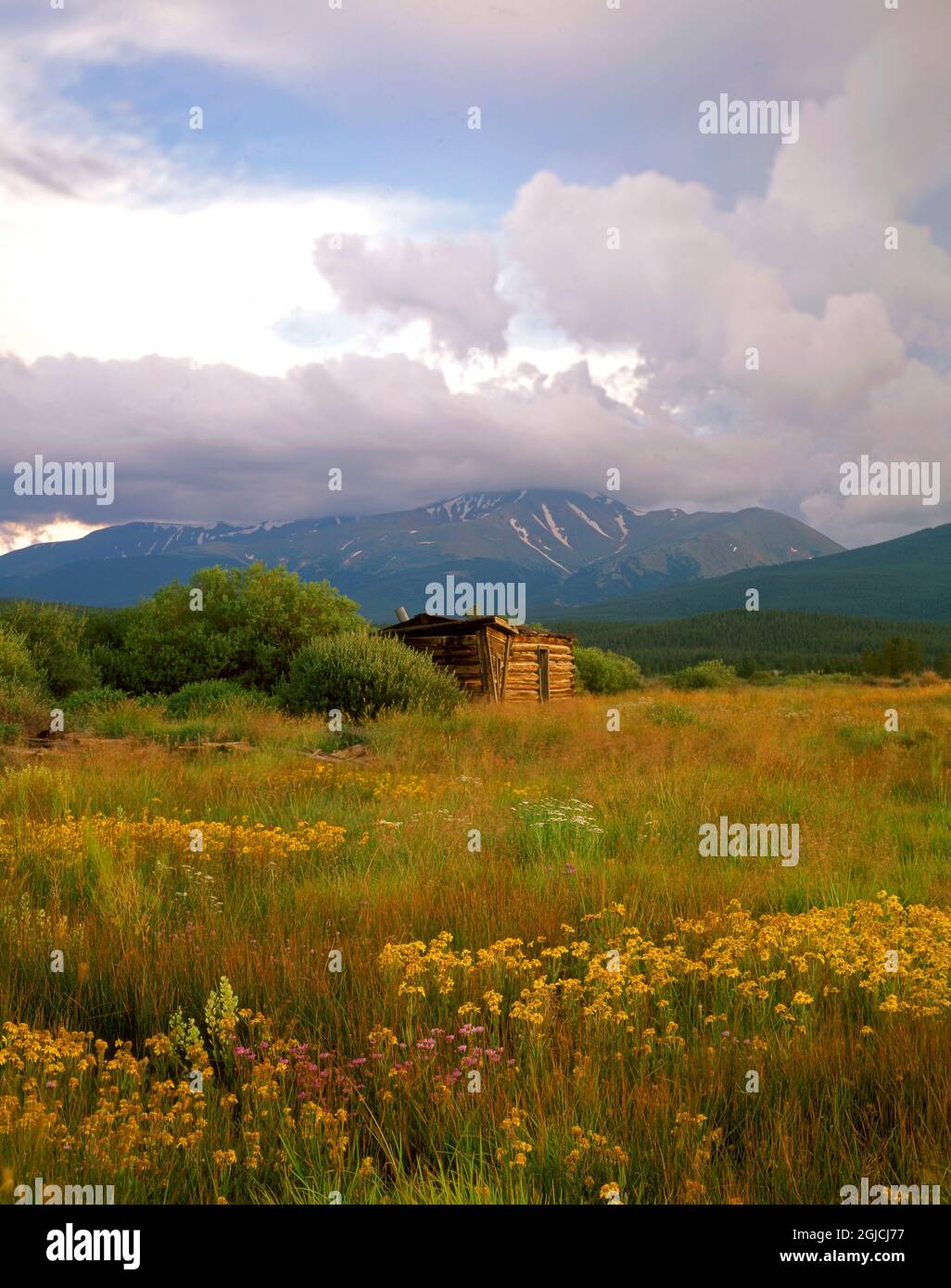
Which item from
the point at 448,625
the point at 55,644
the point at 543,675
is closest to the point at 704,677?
the point at 543,675

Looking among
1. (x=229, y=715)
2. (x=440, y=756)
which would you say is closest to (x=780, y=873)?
(x=440, y=756)

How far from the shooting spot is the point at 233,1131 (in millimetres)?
3061

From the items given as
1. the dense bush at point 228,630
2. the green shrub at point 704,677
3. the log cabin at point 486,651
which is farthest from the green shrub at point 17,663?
the green shrub at point 704,677

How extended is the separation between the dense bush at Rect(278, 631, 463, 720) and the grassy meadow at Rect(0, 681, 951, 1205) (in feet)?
40.1

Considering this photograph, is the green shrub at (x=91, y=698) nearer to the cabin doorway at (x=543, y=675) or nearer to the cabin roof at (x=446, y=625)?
the cabin roof at (x=446, y=625)

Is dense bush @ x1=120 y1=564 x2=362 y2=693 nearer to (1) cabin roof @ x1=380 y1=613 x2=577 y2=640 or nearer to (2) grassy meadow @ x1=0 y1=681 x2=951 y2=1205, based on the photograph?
(1) cabin roof @ x1=380 y1=613 x2=577 y2=640

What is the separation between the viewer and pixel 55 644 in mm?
29266

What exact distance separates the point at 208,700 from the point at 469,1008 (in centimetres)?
1866

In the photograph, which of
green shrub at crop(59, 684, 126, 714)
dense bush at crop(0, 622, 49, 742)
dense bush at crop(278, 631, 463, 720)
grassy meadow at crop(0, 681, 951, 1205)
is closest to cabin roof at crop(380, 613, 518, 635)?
dense bush at crop(278, 631, 463, 720)

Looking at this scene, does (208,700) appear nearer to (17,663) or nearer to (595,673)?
(17,663)

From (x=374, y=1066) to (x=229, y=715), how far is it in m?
14.7

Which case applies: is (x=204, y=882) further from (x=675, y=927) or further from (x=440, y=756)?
(x=440, y=756)

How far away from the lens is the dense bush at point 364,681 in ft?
66.9

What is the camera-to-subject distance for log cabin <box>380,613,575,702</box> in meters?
28.9
